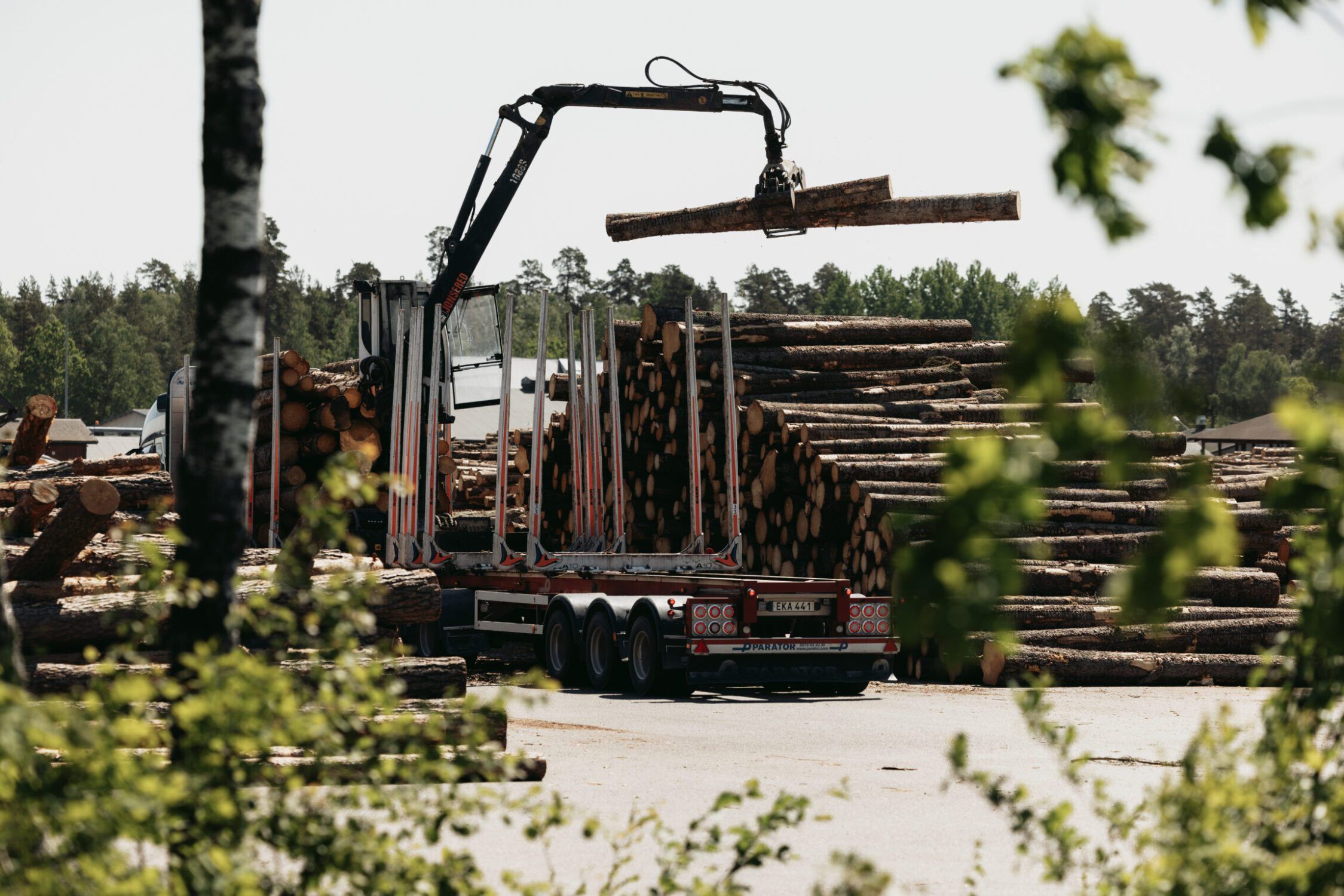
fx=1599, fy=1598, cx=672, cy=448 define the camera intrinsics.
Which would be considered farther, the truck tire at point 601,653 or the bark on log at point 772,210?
the bark on log at point 772,210

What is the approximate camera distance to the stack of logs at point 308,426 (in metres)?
20.1

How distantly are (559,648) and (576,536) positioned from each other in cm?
245

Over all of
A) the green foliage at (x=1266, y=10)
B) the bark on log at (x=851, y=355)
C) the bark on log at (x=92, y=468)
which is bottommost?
the bark on log at (x=92, y=468)

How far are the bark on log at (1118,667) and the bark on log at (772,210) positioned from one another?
5222 mm

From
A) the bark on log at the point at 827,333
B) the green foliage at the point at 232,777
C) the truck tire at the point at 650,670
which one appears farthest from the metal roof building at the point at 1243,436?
the green foliage at the point at 232,777

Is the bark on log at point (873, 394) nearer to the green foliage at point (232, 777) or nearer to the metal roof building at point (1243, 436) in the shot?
the green foliage at point (232, 777)

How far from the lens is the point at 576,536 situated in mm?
18109

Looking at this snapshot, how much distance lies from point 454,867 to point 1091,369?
18.0 metres

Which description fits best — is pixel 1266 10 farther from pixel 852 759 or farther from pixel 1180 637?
pixel 1180 637

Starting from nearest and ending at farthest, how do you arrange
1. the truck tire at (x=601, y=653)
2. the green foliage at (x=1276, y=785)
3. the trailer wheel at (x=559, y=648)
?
the green foliage at (x=1276, y=785) < the truck tire at (x=601, y=653) < the trailer wheel at (x=559, y=648)

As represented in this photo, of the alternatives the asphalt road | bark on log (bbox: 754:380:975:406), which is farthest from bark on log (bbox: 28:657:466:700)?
bark on log (bbox: 754:380:975:406)

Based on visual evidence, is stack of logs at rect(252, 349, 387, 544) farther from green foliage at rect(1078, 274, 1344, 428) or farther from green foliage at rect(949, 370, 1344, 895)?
green foliage at rect(1078, 274, 1344, 428)

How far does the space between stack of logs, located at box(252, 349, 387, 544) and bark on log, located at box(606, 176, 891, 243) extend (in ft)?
14.4

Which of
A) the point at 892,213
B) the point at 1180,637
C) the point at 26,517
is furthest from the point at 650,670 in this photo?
the point at 892,213
